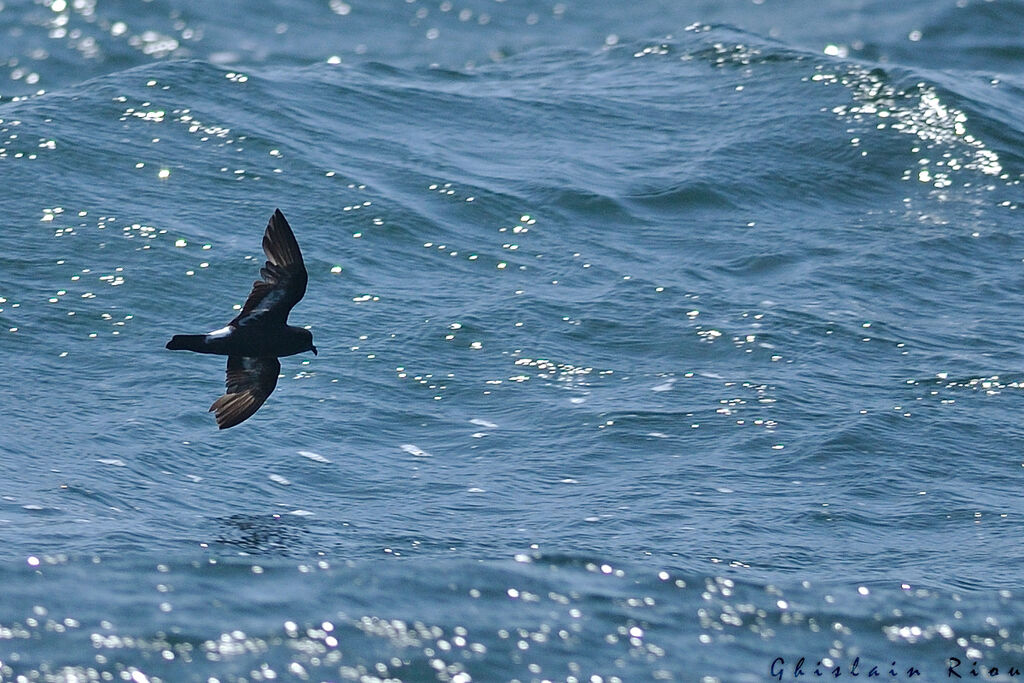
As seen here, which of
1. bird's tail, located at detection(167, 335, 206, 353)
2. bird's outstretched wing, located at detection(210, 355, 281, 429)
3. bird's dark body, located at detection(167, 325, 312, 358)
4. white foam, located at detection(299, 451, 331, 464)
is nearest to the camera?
bird's tail, located at detection(167, 335, 206, 353)

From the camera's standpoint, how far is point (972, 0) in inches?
1050

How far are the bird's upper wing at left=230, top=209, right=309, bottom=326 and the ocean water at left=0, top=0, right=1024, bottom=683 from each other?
1.39m

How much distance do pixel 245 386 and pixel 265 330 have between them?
0.45 m

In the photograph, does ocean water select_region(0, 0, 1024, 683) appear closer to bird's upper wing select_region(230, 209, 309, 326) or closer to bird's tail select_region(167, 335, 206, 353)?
bird's tail select_region(167, 335, 206, 353)

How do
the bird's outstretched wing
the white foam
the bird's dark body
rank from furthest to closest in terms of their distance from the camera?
the white foam < the bird's outstretched wing < the bird's dark body

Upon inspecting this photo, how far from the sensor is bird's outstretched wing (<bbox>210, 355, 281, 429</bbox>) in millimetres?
10102

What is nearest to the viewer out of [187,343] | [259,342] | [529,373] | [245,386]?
[187,343]

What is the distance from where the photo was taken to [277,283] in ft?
32.7

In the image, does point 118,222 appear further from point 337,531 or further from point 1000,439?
point 1000,439

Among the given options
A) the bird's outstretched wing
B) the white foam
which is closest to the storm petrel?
the bird's outstretched wing

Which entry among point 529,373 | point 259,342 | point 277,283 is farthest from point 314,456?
point 529,373

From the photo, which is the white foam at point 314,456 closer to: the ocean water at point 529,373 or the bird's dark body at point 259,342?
the ocean water at point 529,373

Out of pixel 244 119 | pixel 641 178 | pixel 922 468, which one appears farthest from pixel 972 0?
pixel 922 468

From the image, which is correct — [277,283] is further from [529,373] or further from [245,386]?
[529,373]
